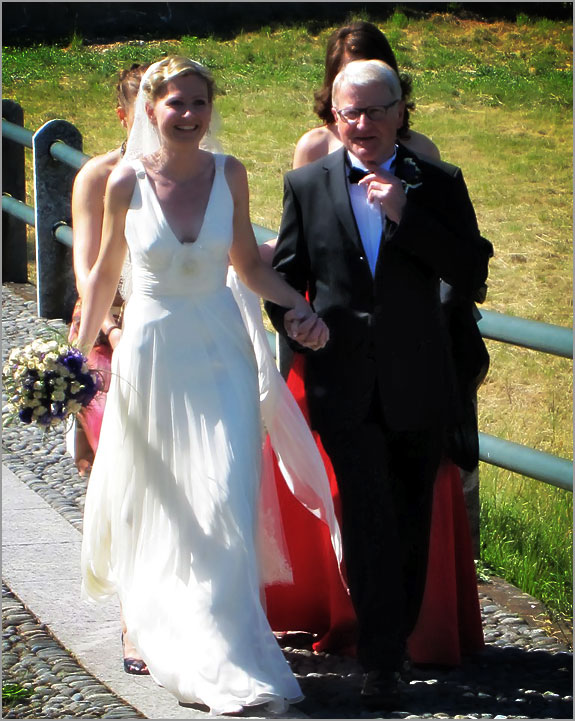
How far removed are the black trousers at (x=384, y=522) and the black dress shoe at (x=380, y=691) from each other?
28 mm

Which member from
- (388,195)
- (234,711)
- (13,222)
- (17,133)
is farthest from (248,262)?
(13,222)

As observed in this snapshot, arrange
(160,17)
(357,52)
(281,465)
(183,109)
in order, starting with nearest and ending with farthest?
(183,109) → (281,465) → (357,52) → (160,17)

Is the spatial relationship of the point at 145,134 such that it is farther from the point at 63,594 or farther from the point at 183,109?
the point at 63,594

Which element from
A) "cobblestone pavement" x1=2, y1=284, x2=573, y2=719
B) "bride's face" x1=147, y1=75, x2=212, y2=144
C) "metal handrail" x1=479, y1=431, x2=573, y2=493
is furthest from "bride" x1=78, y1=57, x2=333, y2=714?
"metal handrail" x1=479, y1=431, x2=573, y2=493

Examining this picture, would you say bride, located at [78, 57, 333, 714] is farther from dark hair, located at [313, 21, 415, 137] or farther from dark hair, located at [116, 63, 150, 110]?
dark hair, located at [313, 21, 415, 137]

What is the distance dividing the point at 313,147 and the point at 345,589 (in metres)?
1.77

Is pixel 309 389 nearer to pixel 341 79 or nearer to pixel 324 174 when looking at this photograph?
pixel 324 174

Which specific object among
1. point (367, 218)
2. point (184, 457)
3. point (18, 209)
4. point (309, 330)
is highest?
point (367, 218)

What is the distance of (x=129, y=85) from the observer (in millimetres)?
4820

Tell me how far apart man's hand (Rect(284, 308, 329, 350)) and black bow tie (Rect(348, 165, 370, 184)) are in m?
0.45

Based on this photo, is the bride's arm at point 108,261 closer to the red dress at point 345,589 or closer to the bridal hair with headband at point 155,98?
the bridal hair with headband at point 155,98

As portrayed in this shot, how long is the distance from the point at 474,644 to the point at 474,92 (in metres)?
16.3

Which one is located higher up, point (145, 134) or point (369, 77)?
point (369, 77)

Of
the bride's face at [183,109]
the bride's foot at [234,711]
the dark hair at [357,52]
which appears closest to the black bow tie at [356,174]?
the bride's face at [183,109]
